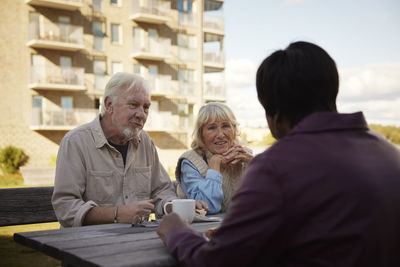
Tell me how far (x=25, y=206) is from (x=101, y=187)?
69 cm

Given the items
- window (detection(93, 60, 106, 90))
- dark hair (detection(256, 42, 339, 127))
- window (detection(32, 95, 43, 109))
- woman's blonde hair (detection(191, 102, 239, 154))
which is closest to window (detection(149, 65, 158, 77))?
window (detection(93, 60, 106, 90))

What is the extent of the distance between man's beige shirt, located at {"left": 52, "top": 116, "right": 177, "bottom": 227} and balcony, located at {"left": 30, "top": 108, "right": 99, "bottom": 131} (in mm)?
22140

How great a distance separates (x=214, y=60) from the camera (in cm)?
3331

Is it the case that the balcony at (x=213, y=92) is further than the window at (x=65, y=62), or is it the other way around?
the balcony at (x=213, y=92)

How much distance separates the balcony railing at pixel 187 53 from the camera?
102 ft

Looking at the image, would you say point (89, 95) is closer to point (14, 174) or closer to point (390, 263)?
point (14, 174)

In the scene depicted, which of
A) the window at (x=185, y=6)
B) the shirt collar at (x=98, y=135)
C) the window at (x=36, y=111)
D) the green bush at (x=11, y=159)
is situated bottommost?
the green bush at (x=11, y=159)

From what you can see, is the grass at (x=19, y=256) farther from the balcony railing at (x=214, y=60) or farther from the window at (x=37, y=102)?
the balcony railing at (x=214, y=60)

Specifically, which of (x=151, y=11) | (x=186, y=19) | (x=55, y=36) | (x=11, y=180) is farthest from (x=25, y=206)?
(x=186, y=19)

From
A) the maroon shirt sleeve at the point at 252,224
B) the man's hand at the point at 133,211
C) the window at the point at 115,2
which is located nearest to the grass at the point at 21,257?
the man's hand at the point at 133,211

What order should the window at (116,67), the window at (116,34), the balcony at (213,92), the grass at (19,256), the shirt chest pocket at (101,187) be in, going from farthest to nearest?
the balcony at (213,92), the window at (116,34), the window at (116,67), the grass at (19,256), the shirt chest pocket at (101,187)

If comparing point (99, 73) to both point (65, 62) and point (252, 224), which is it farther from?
point (252, 224)

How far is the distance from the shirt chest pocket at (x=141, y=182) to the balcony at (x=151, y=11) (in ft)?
84.4

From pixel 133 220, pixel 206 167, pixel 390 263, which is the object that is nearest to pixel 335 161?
pixel 390 263
